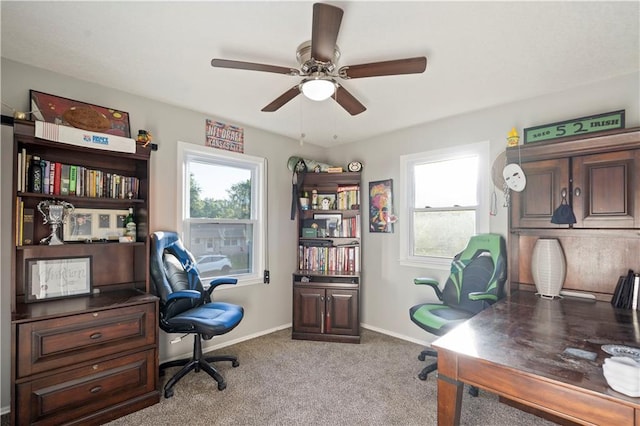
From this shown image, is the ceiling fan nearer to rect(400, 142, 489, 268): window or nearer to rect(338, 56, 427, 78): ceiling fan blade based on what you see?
rect(338, 56, 427, 78): ceiling fan blade

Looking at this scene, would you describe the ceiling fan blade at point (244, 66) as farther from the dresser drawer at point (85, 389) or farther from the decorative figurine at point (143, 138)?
the dresser drawer at point (85, 389)

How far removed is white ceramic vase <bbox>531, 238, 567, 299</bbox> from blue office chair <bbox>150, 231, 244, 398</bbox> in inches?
97.5

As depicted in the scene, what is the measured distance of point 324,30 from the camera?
1382mm

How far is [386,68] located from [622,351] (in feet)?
5.81

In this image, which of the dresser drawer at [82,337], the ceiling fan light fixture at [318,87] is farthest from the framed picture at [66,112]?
the ceiling fan light fixture at [318,87]

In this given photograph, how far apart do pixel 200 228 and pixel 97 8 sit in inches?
79.0

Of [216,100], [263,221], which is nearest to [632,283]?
[263,221]

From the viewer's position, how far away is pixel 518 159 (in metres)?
2.43

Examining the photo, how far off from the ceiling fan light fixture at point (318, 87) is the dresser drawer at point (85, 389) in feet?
7.06

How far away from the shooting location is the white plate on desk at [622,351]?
4.21 feet

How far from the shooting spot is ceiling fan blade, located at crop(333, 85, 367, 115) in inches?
78.1

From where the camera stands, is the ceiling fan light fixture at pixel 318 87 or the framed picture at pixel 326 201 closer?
the ceiling fan light fixture at pixel 318 87

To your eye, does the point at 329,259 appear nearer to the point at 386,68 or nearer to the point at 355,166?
the point at 355,166

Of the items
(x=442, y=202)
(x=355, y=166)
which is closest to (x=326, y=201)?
(x=355, y=166)
